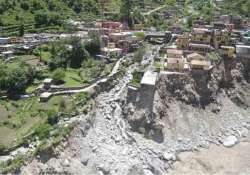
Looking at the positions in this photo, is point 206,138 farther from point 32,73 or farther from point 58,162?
point 32,73

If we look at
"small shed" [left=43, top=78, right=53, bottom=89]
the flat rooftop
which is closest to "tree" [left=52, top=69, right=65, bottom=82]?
"small shed" [left=43, top=78, right=53, bottom=89]

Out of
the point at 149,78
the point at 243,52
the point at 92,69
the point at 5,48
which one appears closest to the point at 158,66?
the point at 149,78

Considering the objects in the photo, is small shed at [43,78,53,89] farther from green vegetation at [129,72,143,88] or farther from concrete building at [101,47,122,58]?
concrete building at [101,47,122,58]

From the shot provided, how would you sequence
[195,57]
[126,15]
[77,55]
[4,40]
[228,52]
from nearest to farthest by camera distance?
[195,57]
[77,55]
[228,52]
[4,40]
[126,15]

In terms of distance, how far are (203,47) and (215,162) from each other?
19560 millimetres

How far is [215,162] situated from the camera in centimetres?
4103

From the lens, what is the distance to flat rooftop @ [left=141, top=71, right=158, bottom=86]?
151 ft

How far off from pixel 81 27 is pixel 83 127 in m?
30.9

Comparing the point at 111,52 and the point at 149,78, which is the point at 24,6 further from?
the point at 149,78

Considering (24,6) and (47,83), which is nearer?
(47,83)

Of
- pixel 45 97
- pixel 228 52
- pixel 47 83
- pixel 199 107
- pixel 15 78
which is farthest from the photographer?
pixel 228 52

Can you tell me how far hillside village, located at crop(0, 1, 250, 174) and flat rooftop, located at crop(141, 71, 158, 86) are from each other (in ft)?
0.10

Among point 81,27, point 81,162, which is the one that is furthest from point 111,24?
point 81,162

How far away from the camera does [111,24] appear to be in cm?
6762
